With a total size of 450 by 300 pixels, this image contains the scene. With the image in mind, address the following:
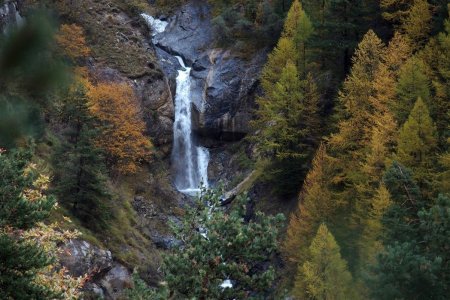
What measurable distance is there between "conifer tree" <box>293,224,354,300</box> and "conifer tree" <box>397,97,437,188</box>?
14.9ft

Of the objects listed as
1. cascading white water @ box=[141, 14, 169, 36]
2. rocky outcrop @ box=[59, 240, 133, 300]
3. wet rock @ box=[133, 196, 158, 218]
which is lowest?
wet rock @ box=[133, 196, 158, 218]

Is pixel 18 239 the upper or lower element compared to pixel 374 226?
upper

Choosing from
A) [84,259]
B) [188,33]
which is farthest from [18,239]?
[188,33]

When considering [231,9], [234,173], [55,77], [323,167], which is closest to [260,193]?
[234,173]

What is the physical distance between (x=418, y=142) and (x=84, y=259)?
15894 millimetres

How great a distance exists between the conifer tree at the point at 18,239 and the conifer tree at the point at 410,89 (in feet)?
54.4

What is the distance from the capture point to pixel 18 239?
10.7 meters

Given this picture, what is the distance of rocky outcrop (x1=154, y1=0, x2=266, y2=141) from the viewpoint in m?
41.2

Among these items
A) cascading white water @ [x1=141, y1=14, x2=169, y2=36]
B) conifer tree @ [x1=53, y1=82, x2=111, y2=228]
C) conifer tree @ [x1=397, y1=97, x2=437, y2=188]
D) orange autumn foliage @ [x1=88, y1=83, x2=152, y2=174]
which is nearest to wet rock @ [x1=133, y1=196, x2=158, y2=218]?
orange autumn foliage @ [x1=88, y1=83, x2=152, y2=174]

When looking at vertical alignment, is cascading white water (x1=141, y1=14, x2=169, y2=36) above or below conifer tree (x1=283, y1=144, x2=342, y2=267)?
above

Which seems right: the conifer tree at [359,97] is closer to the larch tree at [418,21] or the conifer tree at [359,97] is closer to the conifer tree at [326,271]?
the larch tree at [418,21]

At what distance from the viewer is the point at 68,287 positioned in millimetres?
12227

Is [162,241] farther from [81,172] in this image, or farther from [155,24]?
[155,24]

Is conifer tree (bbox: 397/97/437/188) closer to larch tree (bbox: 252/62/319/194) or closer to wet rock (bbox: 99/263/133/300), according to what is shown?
larch tree (bbox: 252/62/319/194)
